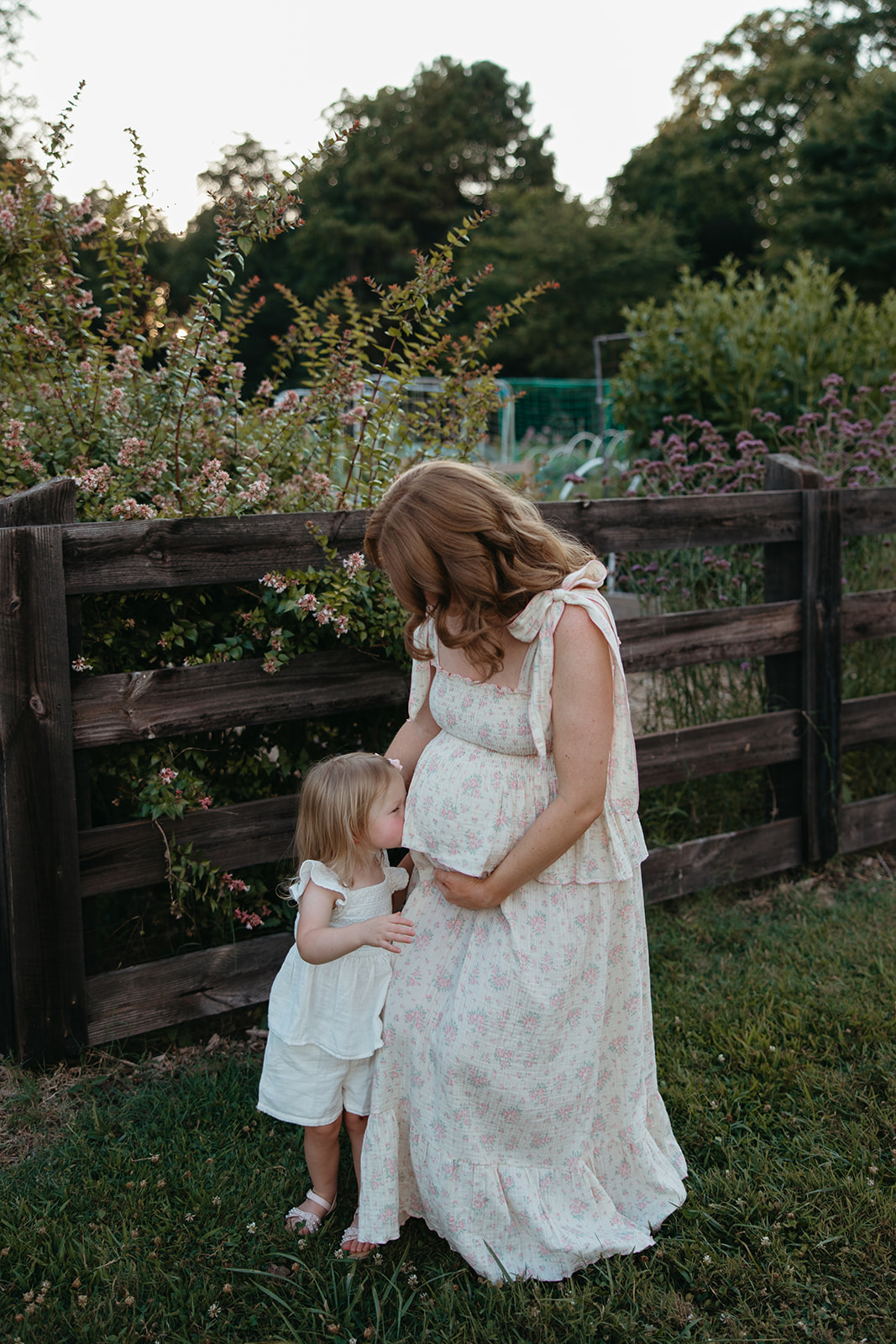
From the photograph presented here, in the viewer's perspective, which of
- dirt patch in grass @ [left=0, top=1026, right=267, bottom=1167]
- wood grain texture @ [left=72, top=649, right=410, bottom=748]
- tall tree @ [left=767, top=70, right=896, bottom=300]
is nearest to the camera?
dirt patch in grass @ [left=0, top=1026, right=267, bottom=1167]

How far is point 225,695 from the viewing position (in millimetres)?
2799

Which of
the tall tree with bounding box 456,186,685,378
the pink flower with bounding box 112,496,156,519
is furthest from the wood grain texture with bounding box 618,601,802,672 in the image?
the tall tree with bounding box 456,186,685,378

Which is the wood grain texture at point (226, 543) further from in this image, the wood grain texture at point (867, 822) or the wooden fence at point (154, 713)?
the wood grain texture at point (867, 822)

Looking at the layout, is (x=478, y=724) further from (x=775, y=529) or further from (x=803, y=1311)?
(x=775, y=529)

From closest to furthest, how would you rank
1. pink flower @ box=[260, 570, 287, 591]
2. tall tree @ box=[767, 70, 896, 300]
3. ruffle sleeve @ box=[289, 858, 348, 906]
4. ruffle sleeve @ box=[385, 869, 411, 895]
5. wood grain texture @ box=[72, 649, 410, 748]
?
ruffle sleeve @ box=[289, 858, 348, 906]
ruffle sleeve @ box=[385, 869, 411, 895]
wood grain texture @ box=[72, 649, 410, 748]
pink flower @ box=[260, 570, 287, 591]
tall tree @ box=[767, 70, 896, 300]

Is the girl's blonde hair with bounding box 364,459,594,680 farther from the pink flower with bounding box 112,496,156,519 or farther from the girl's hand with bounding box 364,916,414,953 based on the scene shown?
the pink flower with bounding box 112,496,156,519

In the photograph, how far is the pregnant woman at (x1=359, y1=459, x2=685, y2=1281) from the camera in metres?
2.02

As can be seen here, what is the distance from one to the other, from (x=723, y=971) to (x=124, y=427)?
8.31 ft

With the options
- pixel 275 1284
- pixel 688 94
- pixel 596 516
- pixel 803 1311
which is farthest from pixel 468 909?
pixel 688 94

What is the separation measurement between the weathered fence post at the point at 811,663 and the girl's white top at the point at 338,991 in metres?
2.35

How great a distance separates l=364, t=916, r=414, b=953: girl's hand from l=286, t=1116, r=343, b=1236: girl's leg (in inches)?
18.1

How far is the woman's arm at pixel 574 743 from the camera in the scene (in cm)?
201

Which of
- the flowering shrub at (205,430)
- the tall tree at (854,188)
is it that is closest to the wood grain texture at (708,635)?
the flowering shrub at (205,430)

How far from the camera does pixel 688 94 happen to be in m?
43.0
